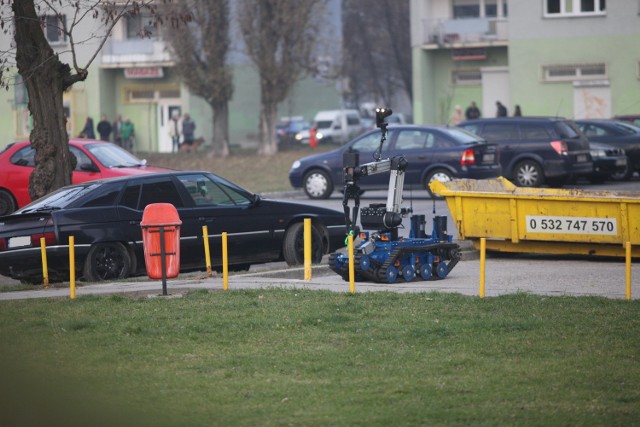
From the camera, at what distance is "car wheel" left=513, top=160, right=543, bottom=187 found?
27062mm

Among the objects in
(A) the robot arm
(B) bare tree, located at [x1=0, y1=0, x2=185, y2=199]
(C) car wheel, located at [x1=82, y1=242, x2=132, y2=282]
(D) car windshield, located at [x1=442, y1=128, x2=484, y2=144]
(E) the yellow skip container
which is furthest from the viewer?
(D) car windshield, located at [x1=442, y1=128, x2=484, y2=144]

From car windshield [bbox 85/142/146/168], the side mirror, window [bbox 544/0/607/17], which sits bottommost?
the side mirror

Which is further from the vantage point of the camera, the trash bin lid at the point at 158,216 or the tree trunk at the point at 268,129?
the tree trunk at the point at 268,129

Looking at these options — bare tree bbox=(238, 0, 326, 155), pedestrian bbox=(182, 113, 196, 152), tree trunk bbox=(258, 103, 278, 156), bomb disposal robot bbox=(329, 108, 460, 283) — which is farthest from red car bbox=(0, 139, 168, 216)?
pedestrian bbox=(182, 113, 196, 152)

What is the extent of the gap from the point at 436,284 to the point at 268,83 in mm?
37476

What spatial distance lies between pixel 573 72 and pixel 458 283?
36.7m

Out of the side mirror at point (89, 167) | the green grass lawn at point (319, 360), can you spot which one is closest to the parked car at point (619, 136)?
the side mirror at point (89, 167)

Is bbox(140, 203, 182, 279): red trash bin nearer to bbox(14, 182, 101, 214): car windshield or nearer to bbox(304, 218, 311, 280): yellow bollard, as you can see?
bbox(304, 218, 311, 280): yellow bollard

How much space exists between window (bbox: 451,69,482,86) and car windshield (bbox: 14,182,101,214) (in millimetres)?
39891

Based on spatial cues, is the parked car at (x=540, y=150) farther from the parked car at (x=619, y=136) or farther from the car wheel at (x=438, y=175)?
the parked car at (x=619, y=136)

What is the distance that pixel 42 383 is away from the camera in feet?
24.3

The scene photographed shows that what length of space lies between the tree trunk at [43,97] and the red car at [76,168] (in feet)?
10.7

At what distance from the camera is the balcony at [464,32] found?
51844 millimetres

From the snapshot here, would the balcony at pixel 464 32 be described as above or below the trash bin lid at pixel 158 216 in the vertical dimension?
above
